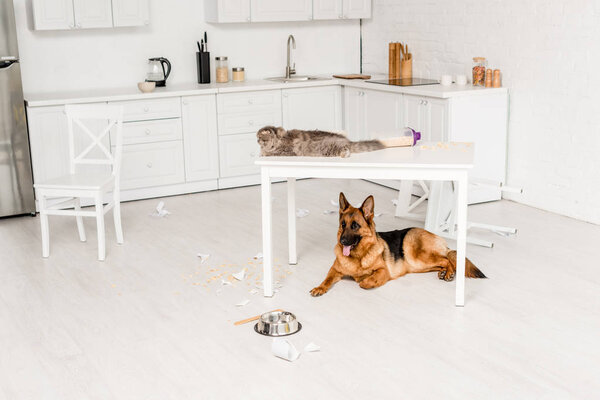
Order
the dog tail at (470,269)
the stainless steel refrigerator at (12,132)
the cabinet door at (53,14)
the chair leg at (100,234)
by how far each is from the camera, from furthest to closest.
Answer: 1. the cabinet door at (53,14)
2. the stainless steel refrigerator at (12,132)
3. the chair leg at (100,234)
4. the dog tail at (470,269)

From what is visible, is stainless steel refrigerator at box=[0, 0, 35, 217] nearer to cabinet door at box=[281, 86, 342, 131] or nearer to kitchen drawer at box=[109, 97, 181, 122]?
kitchen drawer at box=[109, 97, 181, 122]

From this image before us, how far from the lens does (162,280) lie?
168 inches

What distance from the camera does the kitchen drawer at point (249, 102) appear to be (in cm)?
636

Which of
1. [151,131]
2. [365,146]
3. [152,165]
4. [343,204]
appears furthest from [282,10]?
[343,204]

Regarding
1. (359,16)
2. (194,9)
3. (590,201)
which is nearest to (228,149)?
(194,9)

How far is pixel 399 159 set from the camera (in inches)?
147

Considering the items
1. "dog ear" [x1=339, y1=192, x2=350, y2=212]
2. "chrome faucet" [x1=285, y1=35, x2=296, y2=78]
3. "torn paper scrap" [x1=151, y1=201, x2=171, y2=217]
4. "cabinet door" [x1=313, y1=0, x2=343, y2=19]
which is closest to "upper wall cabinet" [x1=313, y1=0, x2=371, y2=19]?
"cabinet door" [x1=313, y1=0, x2=343, y2=19]

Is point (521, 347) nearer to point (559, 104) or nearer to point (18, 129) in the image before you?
point (559, 104)

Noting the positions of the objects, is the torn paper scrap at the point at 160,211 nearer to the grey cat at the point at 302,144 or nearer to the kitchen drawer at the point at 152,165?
the kitchen drawer at the point at 152,165

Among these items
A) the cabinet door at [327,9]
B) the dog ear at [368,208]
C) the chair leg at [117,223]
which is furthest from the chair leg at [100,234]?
the cabinet door at [327,9]

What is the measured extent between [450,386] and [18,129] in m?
4.02

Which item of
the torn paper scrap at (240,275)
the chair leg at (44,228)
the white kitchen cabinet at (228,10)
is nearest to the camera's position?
the torn paper scrap at (240,275)

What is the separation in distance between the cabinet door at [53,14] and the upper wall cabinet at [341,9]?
2240mm

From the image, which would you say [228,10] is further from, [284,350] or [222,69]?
[284,350]
